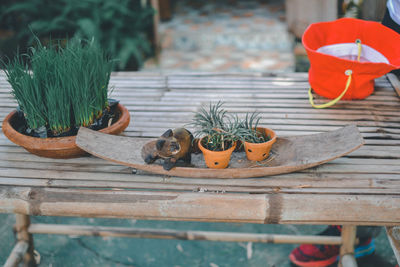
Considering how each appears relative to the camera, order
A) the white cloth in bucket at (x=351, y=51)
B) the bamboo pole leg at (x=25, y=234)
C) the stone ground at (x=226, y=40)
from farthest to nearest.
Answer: the stone ground at (x=226, y=40)
the bamboo pole leg at (x=25, y=234)
the white cloth in bucket at (x=351, y=51)

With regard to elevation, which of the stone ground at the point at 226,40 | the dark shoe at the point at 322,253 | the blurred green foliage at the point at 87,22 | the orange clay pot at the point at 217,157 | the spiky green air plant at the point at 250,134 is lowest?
the dark shoe at the point at 322,253

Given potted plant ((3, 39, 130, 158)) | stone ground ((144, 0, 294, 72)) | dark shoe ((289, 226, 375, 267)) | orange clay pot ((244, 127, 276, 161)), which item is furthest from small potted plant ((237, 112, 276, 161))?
stone ground ((144, 0, 294, 72))

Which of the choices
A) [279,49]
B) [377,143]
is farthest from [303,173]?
[279,49]

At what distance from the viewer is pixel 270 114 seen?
5.17ft

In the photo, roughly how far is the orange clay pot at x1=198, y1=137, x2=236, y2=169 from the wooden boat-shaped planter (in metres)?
0.02

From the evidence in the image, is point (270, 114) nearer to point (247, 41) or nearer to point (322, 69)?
point (322, 69)

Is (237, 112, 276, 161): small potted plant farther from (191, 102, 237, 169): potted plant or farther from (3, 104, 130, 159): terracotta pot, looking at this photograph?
(3, 104, 130, 159): terracotta pot

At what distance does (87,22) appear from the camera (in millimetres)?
3686

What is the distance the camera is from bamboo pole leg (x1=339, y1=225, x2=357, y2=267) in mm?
1711

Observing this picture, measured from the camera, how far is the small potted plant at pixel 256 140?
1.17m

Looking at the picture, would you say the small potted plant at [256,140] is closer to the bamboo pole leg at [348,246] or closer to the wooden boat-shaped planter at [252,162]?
the wooden boat-shaped planter at [252,162]

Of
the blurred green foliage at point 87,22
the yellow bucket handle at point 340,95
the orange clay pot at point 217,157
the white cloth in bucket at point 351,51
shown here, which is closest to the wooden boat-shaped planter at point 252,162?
the orange clay pot at point 217,157

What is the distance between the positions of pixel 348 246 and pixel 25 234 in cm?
141

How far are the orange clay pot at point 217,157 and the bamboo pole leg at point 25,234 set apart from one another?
1043 mm
